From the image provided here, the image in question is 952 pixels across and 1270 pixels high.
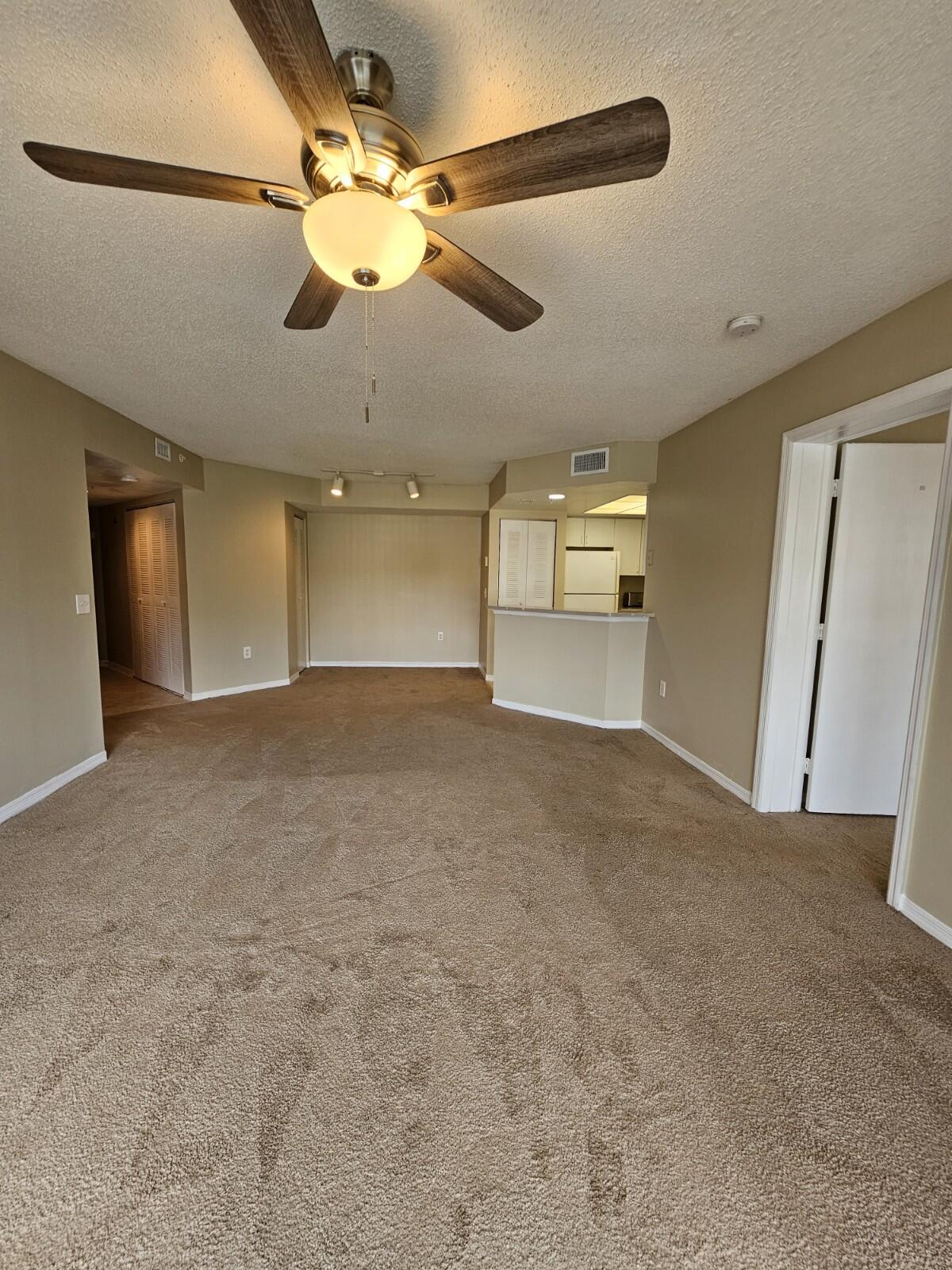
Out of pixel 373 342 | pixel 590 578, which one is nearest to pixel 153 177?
pixel 373 342

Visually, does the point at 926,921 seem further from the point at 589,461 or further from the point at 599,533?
the point at 599,533

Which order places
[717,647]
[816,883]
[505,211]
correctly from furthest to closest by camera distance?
[717,647], [816,883], [505,211]

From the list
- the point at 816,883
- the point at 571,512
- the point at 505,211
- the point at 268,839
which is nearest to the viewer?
the point at 505,211

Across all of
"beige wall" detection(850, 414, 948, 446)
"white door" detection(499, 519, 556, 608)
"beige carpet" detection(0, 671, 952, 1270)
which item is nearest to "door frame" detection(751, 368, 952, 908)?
"beige wall" detection(850, 414, 948, 446)

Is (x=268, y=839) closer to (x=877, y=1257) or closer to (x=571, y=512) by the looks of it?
(x=877, y=1257)

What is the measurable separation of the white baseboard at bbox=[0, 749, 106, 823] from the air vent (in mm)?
4239

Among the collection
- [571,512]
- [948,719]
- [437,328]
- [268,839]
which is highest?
[437,328]

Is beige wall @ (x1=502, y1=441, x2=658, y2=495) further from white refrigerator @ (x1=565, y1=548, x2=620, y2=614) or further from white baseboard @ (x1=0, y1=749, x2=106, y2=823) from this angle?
white baseboard @ (x1=0, y1=749, x2=106, y2=823)

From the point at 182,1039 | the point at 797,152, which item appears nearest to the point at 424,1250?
the point at 182,1039

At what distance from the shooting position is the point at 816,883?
82.7 inches

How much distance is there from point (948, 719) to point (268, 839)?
291 cm

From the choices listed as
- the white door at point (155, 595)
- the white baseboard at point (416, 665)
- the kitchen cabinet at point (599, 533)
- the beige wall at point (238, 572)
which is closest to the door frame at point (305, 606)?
the white baseboard at point (416, 665)

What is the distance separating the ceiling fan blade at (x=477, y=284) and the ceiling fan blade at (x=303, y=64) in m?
0.32

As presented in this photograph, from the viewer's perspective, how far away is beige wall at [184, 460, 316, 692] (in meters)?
4.84
